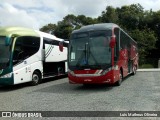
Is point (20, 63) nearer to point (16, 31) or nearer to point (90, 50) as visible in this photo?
point (16, 31)

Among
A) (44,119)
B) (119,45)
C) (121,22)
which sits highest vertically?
Result: (121,22)

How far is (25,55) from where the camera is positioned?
17188 millimetres

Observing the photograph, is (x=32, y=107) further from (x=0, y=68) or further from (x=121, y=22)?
(x=121, y=22)

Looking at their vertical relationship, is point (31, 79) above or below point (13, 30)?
below

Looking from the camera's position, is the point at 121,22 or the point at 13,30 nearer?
the point at 13,30

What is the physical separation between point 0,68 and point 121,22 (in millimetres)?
45645

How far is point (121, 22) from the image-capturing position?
59.5 m

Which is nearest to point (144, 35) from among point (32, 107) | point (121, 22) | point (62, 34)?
point (121, 22)

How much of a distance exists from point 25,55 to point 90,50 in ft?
13.3

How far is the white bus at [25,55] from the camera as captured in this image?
16.0 m

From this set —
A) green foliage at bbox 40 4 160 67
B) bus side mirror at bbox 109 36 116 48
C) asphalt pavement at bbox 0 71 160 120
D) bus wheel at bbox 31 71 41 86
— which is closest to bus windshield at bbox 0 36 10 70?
bus wheel at bbox 31 71 41 86

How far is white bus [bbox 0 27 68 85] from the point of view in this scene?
16047 millimetres

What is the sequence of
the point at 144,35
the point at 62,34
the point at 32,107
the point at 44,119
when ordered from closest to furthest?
the point at 44,119 < the point at 32,107 < the point at 144,35 < the point at 62,34

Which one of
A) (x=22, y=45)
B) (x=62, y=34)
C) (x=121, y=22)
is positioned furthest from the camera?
(x=62, y=34)
